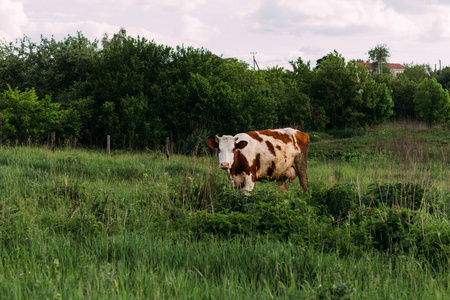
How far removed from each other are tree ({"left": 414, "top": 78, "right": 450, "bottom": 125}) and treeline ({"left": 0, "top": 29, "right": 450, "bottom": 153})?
189 inches

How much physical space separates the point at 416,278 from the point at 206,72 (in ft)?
71.9

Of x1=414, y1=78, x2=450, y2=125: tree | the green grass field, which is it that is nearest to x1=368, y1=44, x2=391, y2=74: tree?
x1=414, y1=78, x2=450, y2=125: tree

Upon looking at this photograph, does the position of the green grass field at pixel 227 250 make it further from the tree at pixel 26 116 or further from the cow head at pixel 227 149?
the tree at pixel 26 116

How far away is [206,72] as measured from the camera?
83.3 ft

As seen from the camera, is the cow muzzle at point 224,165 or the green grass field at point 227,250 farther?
the cow muzzle at point 224,165

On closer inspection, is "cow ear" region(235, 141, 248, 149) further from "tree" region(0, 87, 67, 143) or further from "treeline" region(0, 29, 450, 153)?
"tree" region(0, 87, 67, 143)

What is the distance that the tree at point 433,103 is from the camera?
117ft

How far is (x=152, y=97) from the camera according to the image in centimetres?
2497

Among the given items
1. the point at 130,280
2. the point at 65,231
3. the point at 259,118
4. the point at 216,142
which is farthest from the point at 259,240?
the point at 259,118

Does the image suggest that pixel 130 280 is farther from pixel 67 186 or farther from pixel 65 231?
pixel 67 186

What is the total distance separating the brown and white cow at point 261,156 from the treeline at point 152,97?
10166 millimetres

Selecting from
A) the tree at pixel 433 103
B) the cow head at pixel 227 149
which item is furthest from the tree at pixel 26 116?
the tree at pixel 433 103

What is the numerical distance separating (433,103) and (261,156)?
3164 centimetres

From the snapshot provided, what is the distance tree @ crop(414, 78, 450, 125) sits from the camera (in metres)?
35.7
